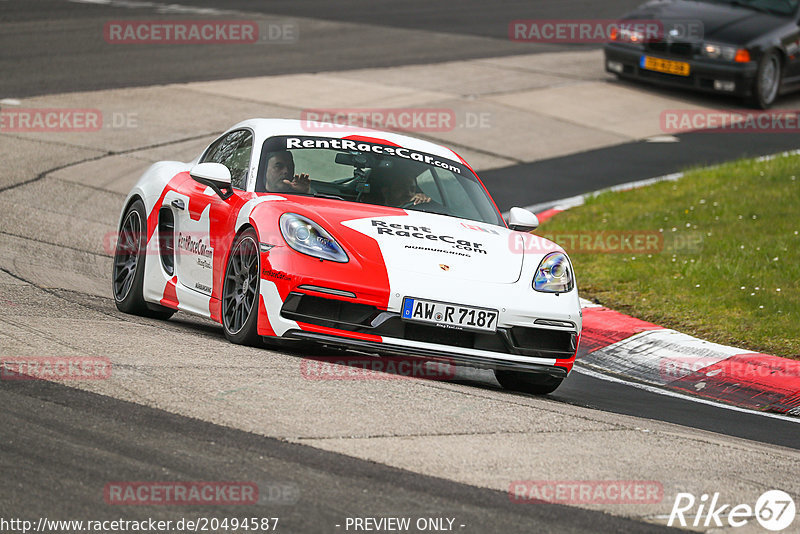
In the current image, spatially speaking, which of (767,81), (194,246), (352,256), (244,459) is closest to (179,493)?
(244,459)

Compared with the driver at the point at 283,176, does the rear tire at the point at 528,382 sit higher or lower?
lower

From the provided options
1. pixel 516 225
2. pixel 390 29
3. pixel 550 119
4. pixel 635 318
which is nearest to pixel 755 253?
pixel 635 318

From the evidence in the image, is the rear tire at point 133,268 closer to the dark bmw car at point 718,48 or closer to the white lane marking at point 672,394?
the white lane marking at point 672,394

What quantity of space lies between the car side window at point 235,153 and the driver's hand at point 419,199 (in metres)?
1.06

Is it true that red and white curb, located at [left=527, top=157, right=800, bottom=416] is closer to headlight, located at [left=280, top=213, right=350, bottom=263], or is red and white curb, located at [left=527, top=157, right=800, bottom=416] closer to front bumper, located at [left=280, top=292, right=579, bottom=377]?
front bumper, located at [left=280, top=292, right=579, bottom=377]

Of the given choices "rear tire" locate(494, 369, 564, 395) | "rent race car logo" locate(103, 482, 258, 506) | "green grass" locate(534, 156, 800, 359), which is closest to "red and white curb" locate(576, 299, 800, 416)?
"green grass" locate(534, 156, 800, 359)

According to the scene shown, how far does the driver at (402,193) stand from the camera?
777 cm

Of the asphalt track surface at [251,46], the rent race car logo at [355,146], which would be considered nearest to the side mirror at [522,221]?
the rent race car logo at [355,146]

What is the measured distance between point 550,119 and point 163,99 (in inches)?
217

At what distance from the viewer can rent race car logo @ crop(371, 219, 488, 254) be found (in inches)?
279

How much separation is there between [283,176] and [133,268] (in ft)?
4.77

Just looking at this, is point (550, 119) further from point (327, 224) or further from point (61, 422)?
point (61, 422)

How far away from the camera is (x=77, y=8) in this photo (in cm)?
2448

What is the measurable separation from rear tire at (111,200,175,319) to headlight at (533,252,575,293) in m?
2.81
